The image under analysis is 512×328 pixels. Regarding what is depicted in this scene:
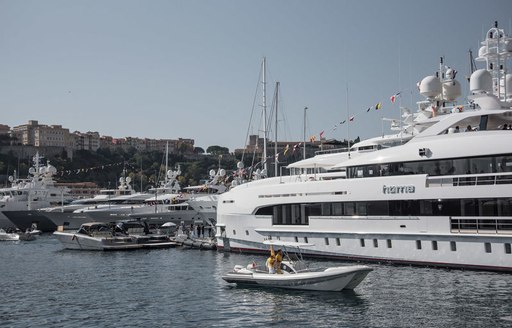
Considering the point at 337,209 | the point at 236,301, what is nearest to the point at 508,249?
the point at 337,209

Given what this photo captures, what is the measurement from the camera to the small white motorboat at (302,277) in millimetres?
23219

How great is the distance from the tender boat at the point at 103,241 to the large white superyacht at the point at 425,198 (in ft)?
42.1

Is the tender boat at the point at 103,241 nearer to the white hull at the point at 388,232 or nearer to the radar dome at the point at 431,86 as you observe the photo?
the white hull at the point at 388,232

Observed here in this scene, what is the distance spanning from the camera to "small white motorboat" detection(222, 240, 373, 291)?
23219 mm

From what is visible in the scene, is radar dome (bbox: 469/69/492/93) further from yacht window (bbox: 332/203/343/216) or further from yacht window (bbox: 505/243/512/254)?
yacht window (bbox: 505/243/512/254)

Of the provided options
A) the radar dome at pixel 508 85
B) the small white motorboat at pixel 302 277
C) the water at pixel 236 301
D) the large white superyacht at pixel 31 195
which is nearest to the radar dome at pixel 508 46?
the radar dome at pixel 508 85

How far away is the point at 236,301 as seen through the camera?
75.8ft

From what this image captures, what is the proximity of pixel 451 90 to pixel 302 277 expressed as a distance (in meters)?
18.2

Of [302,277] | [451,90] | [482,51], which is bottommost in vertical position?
[302,277]

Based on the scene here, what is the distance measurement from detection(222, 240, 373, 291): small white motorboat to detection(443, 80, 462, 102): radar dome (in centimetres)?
1684

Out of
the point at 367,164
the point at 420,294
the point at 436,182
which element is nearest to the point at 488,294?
the point at 420,294

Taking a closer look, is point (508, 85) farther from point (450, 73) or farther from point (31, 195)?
point (31, 195)

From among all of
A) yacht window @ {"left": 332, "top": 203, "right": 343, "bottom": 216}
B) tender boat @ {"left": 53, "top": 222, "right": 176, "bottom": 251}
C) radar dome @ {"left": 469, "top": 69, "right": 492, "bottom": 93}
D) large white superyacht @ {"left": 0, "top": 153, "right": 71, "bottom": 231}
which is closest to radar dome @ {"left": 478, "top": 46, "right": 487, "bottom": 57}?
radar dome @ {"left": 469, "top": 69, "right": 492, "bottom": 93}

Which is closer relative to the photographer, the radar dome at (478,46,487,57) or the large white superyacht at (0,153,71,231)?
the radar dome at (478,46,487,57)
